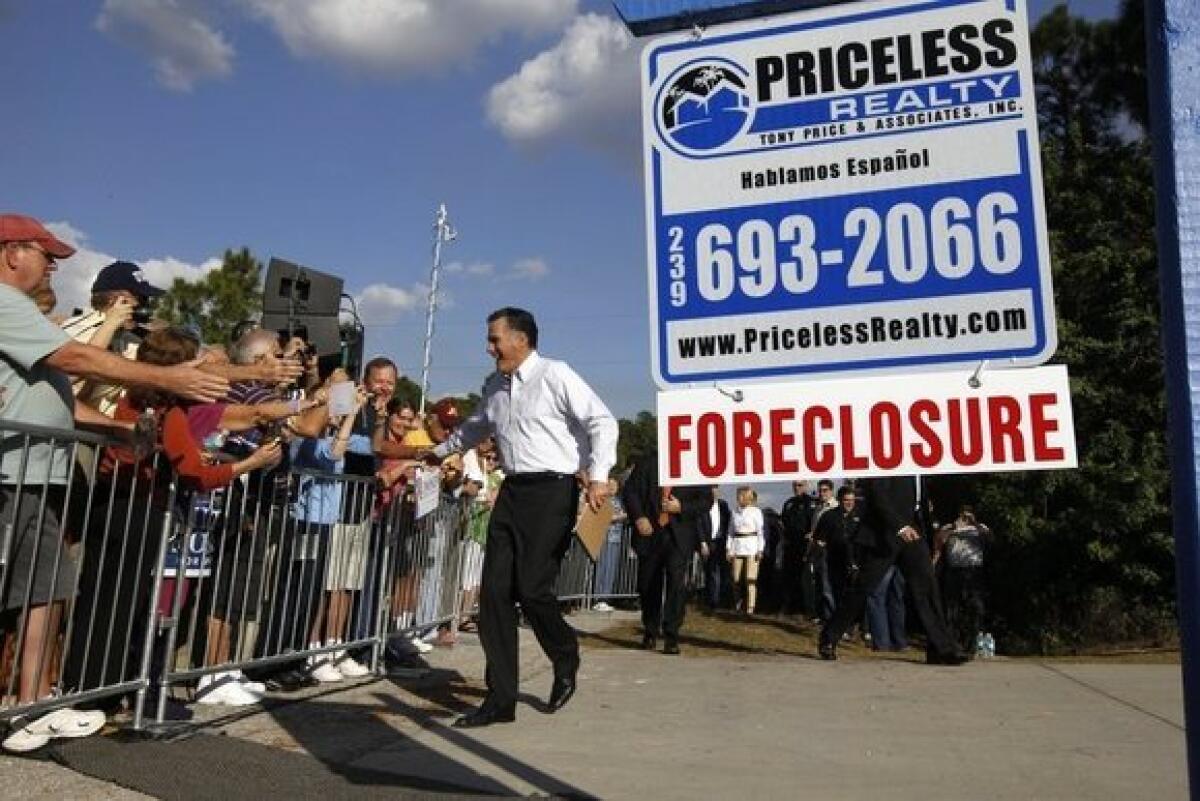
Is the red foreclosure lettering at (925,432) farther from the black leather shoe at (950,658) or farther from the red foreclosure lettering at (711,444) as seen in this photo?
the black leather shoe at (950,658)

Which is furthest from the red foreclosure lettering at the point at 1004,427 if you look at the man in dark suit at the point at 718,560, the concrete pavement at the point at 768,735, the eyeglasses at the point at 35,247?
the man in dark suit at the point at 718,560

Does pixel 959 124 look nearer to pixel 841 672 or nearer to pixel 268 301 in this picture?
pixel 841 672

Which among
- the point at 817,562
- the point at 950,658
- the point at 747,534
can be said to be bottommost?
the point at 950,658

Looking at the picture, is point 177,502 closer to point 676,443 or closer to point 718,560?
point 676,443

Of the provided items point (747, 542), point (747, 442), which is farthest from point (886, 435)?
point (747, 542)

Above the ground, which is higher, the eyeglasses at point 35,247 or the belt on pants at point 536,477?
the eyeglasses at point 35,247

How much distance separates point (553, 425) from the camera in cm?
495

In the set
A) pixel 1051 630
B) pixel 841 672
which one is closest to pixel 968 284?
pixel 841 672

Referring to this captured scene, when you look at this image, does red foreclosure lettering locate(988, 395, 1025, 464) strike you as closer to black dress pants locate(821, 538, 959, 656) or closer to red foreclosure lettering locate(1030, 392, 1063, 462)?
red foreclosure lettering locate(1030, 392, 1063, 462)

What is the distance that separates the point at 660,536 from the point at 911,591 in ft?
6.66

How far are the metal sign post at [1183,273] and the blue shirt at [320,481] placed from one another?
4.32 meters

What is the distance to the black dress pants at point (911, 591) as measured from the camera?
7273mm

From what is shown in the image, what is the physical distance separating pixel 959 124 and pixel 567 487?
3036 mm

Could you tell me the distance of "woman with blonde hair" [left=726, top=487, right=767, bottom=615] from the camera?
1388 cm
